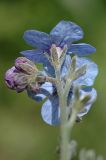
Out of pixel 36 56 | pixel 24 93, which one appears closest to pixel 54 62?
pixel 36 56

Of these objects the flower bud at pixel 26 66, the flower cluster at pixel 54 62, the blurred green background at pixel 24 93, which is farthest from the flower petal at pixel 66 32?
the blurred green background at pixel 24 93

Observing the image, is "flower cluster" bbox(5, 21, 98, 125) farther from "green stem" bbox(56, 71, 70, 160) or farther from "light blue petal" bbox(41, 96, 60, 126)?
"green stem" bbox(56, 71, 70, 160)

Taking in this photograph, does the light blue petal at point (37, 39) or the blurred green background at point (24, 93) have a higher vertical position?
the light blue petal at point (37, 39)

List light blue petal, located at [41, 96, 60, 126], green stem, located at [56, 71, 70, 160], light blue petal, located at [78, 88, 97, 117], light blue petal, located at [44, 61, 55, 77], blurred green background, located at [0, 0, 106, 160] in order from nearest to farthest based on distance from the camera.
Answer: green stem, located at [56, 71, 70, 160] < light blue petal, located at [78, 88, 97, 117] < light blue petal, located at [41, 96, 60, 126] < light blue petal, located at [44, 61, 55, 77] < blurred green background, located at [0, 0, 106, 160]

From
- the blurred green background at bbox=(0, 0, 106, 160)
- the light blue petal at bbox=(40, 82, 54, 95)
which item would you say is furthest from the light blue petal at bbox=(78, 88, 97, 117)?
the blurred green background at bbox=(0, 0, 106, 160)

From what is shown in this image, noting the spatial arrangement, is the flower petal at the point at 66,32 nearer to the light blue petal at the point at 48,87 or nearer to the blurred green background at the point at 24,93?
the light blue petal at the point at 48,87

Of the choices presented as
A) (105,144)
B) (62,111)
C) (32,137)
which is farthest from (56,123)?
(32,137)

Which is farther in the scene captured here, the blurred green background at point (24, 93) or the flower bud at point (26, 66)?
the blurred green background at point (24, 93)
